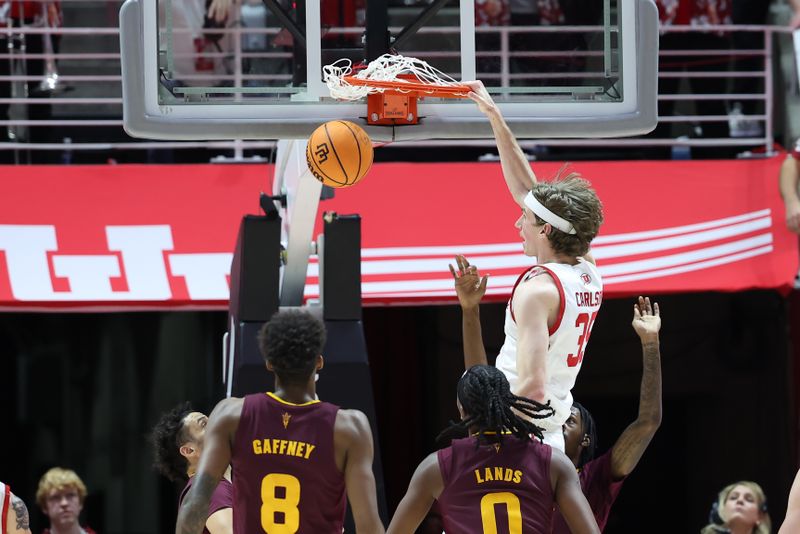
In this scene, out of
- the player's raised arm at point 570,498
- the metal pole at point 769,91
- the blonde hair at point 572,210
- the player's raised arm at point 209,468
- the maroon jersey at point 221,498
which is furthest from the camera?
the metal pole at point 769,91

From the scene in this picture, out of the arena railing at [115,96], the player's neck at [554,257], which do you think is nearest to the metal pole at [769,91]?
the arena railing at [115,96]

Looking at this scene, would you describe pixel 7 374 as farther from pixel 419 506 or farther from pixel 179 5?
pixel 419 506

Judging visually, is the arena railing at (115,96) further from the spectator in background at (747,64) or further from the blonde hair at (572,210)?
the blonde hair at (572,210)

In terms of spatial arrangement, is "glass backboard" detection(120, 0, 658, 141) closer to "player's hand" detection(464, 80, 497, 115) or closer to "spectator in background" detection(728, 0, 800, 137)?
"player's hand" detection(464, 80, 497, 115)

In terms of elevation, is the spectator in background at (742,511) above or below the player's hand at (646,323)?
below

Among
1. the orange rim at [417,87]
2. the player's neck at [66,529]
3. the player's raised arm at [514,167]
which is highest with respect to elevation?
the orange rim at [417,87]

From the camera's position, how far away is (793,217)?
8.75 metres

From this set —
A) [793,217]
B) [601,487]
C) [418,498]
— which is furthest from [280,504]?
[793,217]

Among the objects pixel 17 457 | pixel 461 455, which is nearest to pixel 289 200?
pixel 461 455

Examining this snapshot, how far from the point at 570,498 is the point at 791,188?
17.1 ft

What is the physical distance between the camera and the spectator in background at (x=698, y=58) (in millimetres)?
10297

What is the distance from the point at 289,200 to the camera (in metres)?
7.26

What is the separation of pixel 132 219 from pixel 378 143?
3.45 metres

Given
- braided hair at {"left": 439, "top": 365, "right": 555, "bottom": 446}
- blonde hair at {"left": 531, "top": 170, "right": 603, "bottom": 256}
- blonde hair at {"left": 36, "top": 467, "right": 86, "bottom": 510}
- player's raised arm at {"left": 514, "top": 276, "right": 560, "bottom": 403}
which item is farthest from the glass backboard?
blonde hair at {"left": 36, "top": 467, "right": 86, "bottom": 510}
